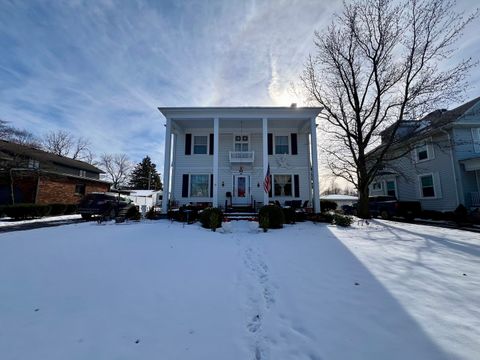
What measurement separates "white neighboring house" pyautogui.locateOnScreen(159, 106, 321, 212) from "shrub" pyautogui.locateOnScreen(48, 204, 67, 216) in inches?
371

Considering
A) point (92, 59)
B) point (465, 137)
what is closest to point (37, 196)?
point (92, 59)

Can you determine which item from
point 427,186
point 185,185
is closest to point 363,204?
point 427,186

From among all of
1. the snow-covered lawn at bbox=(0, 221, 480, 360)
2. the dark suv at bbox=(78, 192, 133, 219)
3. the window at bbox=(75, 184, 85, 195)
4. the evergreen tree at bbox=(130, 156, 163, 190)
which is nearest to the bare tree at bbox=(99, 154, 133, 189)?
the evergreen tree at bbox=(130, 156, 163, 190)

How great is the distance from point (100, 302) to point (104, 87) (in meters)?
11.3

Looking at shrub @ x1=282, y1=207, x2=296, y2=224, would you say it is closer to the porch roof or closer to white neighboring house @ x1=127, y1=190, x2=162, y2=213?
the porch roof

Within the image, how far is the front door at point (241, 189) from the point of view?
14.5 m

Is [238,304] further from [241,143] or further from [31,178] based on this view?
[31,178]

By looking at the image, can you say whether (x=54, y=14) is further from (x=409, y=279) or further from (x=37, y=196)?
(x=37, y=196)

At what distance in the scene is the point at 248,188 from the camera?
14703 millimetres

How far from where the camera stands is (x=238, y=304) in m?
2.80

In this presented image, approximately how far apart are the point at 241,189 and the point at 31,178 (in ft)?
54.1

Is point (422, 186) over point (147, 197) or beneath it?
over

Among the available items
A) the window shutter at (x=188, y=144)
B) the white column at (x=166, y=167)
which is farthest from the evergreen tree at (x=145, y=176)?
the white column at (x=166, y=167)

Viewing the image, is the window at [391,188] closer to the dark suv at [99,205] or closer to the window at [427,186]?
the window at [427,186]
